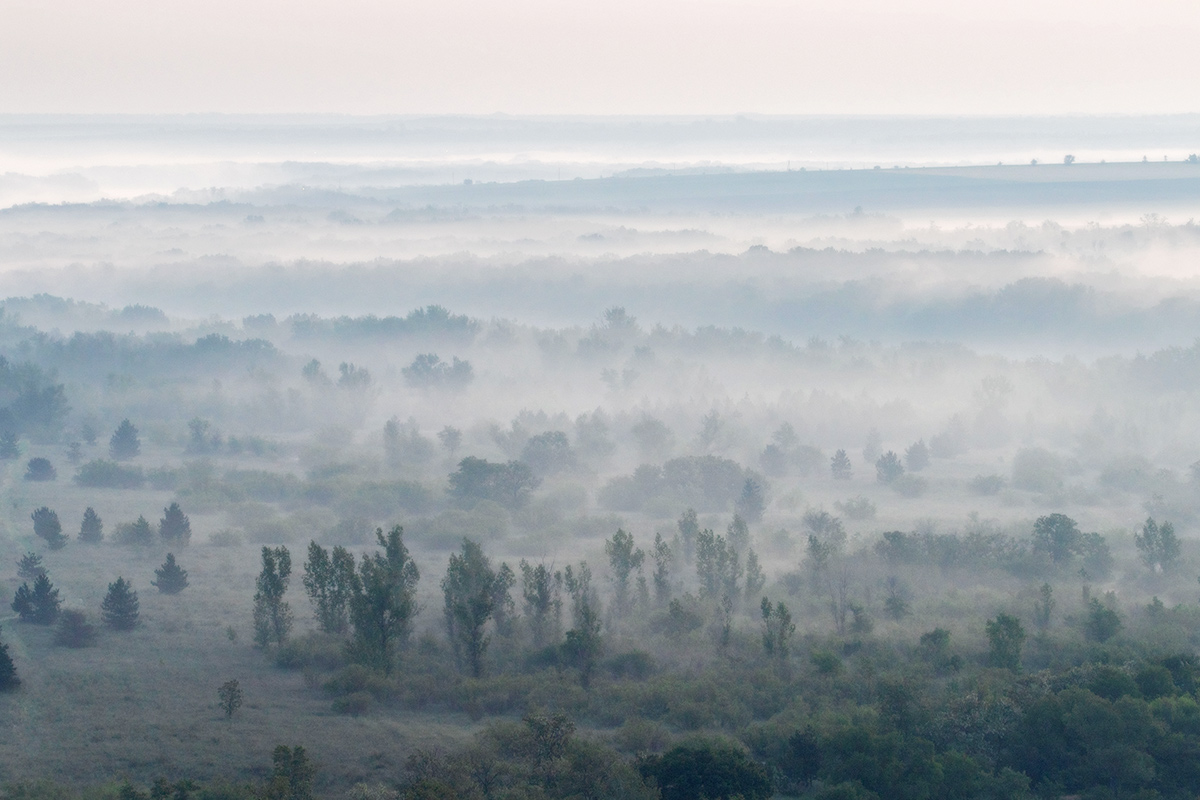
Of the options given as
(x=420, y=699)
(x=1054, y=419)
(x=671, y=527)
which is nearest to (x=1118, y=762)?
(x=420, y=699)

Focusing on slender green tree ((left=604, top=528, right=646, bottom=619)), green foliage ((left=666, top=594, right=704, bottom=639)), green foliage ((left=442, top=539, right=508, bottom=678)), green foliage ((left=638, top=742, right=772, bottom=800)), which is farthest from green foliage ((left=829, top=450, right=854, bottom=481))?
green foliage ((left=638, top=742, right=772, bottom=800))


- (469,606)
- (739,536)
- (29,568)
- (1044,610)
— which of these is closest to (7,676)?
(469,606)

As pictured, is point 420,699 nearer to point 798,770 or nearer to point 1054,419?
point 798,770

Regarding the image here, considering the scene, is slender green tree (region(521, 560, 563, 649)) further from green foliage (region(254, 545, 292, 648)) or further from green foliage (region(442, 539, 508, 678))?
green foliage (region(254, 545, 292, 648))

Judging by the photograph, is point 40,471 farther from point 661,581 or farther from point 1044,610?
point 1044,610

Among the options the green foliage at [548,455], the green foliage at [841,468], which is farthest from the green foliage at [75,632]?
the green foliage at [841,468]

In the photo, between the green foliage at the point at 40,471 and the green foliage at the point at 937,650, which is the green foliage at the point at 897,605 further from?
the green foliage at the point at 40,471

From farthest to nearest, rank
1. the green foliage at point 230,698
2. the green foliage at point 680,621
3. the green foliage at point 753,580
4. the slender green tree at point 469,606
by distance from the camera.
Result: the green foliage at point 753,580
the green foliage at point 680,621
the slender green tree at point 469,606
the green foliage at point 230,698
